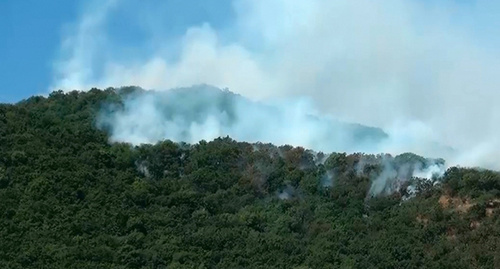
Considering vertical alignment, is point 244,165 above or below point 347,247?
above

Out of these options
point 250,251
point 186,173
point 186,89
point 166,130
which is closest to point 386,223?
point 250,251

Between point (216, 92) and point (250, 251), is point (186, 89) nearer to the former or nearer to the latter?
point (216, 92)

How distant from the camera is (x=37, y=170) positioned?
74562 mm

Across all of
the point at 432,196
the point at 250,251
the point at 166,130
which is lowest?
the point at 250,251

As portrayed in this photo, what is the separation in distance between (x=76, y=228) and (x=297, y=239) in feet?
46.9

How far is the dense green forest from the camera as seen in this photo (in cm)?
6725

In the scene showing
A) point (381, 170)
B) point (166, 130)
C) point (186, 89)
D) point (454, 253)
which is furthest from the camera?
point (186, 89)

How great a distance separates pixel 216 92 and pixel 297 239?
27.2 metres

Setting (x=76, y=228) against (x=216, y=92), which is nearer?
(x=76, y=228)

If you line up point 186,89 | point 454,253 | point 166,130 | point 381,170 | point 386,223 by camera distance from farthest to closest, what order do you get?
point 186,89
point 166,130
point 381,170
point 386,223
point 454,253

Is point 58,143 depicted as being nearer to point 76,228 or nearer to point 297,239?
point 76,228

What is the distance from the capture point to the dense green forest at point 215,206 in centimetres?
6725

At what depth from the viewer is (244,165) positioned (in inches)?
3174

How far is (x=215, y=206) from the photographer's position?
75.4m
